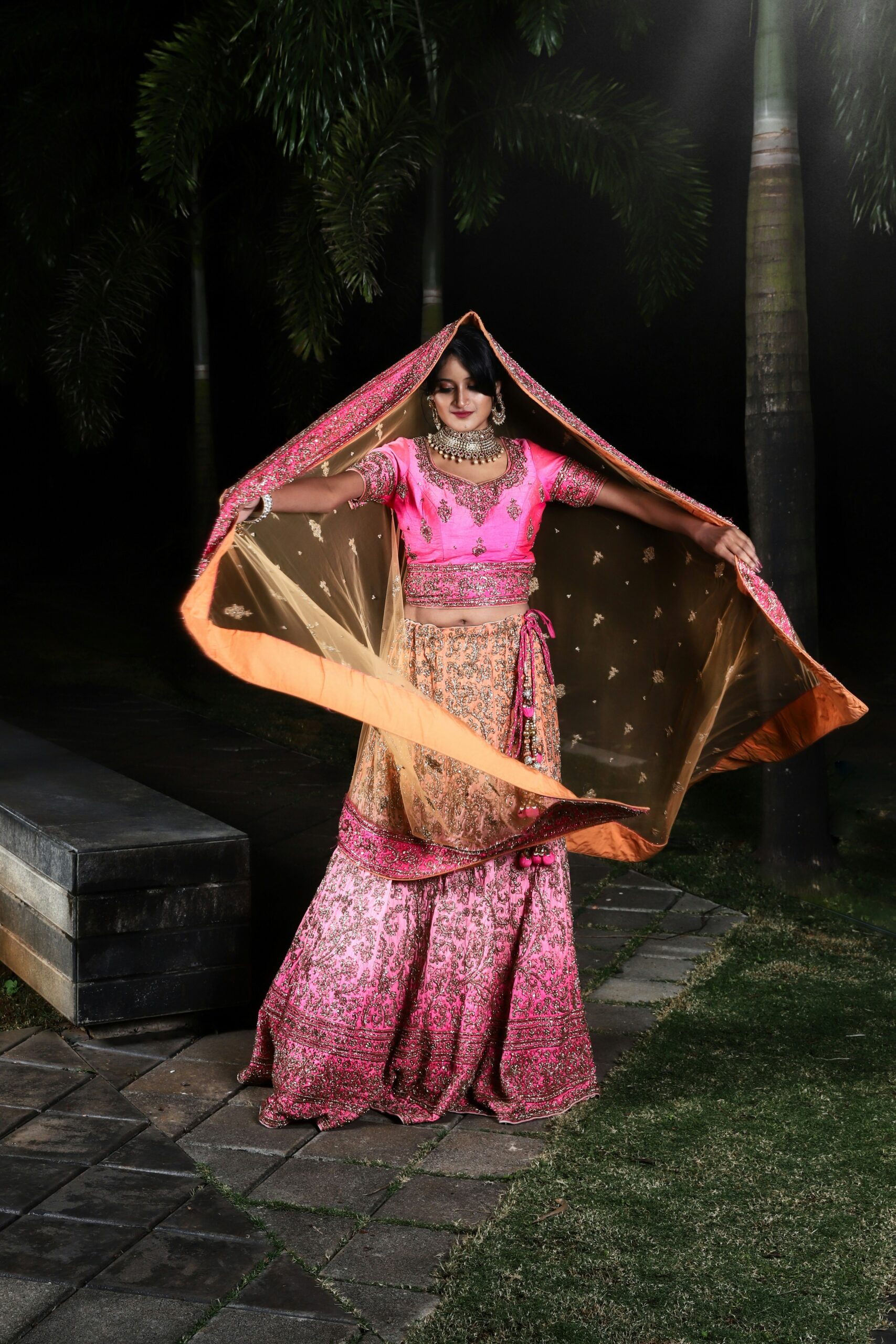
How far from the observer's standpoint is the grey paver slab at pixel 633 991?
4.16m

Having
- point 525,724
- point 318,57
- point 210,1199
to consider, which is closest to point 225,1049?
point 210,1199

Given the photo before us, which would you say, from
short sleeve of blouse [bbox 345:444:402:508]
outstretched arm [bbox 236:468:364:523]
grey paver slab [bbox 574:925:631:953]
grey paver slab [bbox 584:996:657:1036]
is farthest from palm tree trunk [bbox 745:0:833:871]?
outstretched arm [bbox 236:468:364:523]

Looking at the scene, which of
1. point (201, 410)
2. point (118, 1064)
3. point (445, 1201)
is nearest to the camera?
point (445, 1201)

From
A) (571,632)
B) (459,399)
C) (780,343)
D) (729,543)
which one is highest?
(780,343)

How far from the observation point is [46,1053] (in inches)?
147

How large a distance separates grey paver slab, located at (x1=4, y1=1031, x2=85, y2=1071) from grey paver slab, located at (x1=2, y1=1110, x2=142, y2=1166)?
0.31 m

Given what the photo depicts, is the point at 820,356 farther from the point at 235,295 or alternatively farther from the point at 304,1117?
the point at 304,1117

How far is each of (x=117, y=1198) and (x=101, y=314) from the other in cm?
816

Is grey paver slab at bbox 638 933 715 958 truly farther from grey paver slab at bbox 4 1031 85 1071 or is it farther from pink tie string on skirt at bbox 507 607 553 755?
grey paver slab at bbox 4 1031 85 1071

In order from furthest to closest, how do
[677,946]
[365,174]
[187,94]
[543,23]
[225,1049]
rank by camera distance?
[187,94], [365,174], [543,23], [677,946], [225,1049]

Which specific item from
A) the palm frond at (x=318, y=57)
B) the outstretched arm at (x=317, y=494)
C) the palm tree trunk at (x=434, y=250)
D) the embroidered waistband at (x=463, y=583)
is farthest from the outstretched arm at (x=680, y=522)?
the palm tree trunk at (x=434, y=250)

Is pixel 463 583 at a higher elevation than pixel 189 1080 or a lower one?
higher

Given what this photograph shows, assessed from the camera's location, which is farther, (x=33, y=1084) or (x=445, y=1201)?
(x=33, y=1084)

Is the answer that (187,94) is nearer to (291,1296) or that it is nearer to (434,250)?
(434,250)
